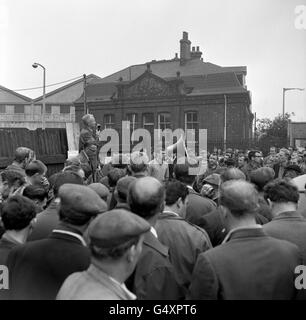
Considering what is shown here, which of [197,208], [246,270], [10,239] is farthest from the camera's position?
[197,208]

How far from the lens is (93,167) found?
25.5ft

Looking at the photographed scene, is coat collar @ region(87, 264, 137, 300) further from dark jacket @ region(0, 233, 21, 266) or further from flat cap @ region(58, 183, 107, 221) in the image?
dark jacket @ region(0, 233, 21, 266)

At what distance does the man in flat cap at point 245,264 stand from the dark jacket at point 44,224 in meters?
1.42

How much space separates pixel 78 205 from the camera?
2.76 m

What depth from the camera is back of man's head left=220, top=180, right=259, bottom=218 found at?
2740 millimetres

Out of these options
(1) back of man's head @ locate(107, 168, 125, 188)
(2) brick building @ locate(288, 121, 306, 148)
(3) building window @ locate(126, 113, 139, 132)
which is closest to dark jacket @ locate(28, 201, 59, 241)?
(1) back of man's head @ locate(107, 168, 125, 188)

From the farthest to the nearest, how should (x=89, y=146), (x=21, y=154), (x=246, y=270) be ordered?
(x=89, y=146) → (x=21, y=154) → (x=246, y=270)

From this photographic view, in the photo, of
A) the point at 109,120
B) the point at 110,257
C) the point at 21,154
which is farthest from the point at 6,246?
the point at 109,120

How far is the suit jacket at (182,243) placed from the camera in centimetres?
306

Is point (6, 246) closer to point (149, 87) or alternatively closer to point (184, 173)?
point (184, 173)

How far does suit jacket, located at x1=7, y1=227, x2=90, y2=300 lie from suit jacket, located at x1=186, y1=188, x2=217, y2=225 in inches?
69.3

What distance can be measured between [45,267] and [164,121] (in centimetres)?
3245

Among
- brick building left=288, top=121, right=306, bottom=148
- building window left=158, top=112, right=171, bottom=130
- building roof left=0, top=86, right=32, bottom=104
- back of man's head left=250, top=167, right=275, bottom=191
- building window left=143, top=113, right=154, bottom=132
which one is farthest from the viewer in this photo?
building roof left=0, top=86, right=32, bottom=104
